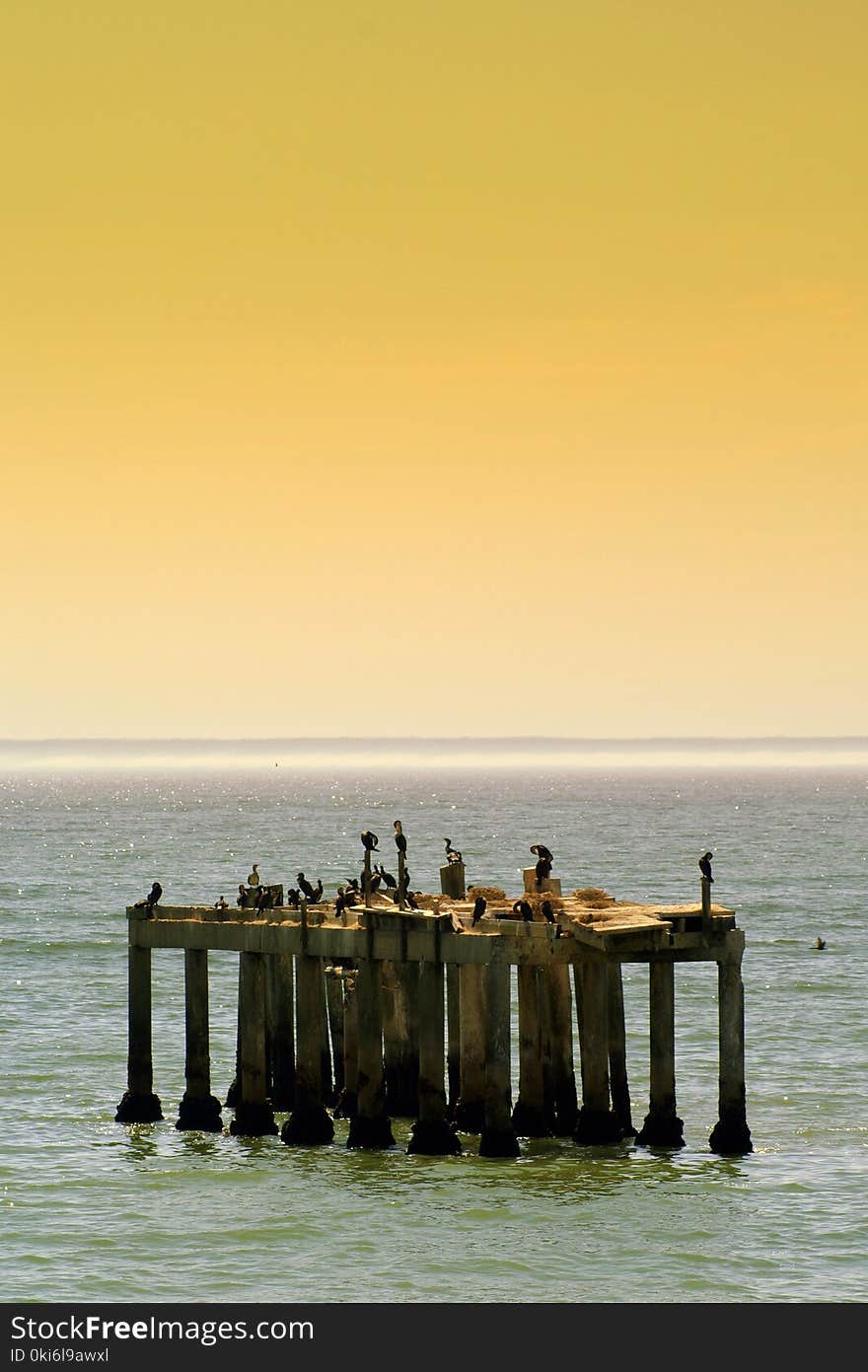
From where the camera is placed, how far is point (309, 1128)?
35.5 m

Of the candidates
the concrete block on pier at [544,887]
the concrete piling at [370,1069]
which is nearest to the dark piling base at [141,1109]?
the concrete piling at [370,1069]

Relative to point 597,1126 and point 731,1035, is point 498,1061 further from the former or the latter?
point 731,1035

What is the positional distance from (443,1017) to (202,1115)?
5.47m

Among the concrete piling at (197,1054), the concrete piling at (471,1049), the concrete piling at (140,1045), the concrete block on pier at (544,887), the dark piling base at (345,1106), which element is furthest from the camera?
the dark piling base at (345,1106)

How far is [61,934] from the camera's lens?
253 feet

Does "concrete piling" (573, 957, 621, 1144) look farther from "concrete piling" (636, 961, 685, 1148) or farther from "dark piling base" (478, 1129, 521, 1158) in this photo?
"dark piling base" (478, 1129, 521, 1158)

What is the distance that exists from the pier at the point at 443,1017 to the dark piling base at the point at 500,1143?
0.05 ft

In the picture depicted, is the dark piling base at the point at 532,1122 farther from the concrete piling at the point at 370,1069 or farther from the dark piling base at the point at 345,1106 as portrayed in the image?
the dark piling base at the point at 345,1106

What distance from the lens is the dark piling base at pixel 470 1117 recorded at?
1428 inches

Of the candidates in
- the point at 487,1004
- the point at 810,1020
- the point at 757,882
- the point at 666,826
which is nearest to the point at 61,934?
the point at 810,1020

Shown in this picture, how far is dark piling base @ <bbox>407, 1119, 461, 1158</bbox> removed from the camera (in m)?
34.4

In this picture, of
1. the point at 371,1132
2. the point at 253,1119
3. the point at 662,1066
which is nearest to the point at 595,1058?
the point at 662,1066

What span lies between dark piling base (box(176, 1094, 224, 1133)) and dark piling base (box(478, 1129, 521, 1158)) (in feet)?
16.9
